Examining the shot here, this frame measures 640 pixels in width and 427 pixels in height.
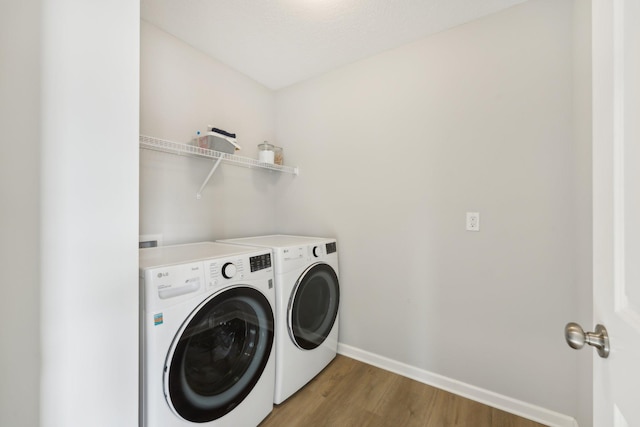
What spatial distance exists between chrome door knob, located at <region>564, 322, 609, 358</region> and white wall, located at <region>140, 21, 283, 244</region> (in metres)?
1.92

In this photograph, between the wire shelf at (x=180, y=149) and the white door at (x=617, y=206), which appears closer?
the white door at (x=617, y=206)

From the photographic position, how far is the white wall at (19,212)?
603mm

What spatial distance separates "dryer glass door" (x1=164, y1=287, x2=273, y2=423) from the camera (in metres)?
0.99

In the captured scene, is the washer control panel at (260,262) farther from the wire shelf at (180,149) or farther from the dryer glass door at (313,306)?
the wire shelf at (180,149)

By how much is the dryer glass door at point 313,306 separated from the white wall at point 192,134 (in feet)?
2.68

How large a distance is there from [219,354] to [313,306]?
0.69 meters

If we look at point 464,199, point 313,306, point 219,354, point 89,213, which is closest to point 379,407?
point 313,306

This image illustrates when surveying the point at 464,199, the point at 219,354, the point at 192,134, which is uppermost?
the point at 192,134

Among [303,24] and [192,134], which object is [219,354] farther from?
[303,24]

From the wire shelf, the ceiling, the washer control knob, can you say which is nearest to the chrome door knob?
the washer control knob

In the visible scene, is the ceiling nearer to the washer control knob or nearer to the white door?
the white door

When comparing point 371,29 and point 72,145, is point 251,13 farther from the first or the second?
point 72,145

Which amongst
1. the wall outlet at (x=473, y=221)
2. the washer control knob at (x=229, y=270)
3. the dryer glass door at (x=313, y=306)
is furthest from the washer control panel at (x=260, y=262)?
the wall outlet at (x=473, y=221)

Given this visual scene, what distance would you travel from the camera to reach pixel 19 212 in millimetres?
624
